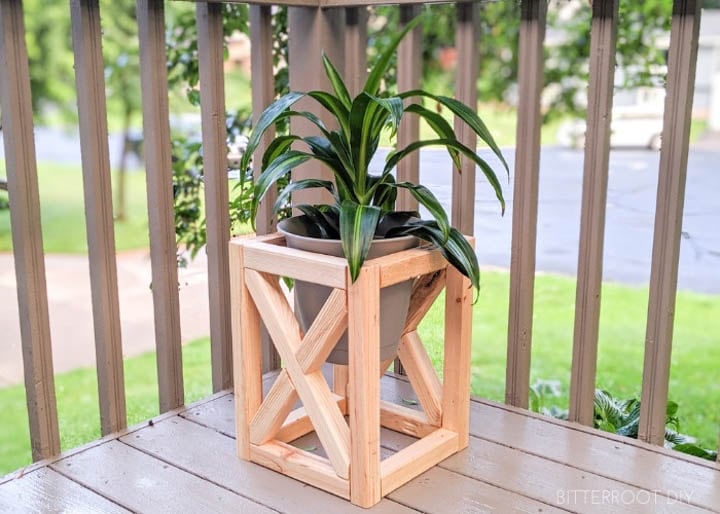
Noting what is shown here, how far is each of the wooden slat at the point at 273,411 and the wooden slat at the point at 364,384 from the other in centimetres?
20

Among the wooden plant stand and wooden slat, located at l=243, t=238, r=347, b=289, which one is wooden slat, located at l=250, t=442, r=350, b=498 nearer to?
the wooden plant stand

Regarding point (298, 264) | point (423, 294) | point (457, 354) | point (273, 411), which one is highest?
point (298, 264)

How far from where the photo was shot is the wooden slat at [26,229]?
5.16ft

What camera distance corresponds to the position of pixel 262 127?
158 centimetres

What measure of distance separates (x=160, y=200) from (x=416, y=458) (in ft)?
2.69

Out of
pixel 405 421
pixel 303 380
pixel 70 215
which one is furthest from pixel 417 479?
pixel 70 215

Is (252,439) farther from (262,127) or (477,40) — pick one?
(477,40)

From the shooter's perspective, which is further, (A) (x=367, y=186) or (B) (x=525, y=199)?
(B) (x=525, y=199)

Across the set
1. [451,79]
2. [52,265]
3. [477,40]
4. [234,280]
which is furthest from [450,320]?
[52,265]

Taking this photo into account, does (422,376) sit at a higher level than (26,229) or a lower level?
lower

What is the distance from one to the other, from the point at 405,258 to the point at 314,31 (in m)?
0.77

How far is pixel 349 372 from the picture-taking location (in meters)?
1.58

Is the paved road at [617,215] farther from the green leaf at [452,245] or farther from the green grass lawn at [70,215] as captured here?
the green grass lawn at [70,215]

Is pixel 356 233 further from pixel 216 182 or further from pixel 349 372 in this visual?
pixel 216 182
